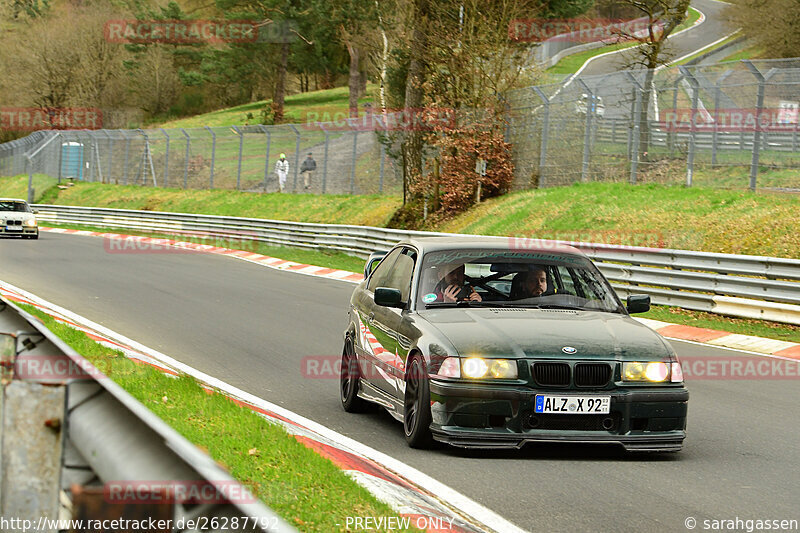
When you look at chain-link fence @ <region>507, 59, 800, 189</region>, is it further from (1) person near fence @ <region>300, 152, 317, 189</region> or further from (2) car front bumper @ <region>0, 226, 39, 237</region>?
(2) car front bumper @ <region>0, 226, 39, 237</region>

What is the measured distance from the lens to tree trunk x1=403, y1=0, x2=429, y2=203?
32469mm

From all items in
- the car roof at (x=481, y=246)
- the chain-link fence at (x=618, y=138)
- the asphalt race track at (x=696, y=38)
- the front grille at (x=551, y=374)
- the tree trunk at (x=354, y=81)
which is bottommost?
the front grille at (x=551, y=374)

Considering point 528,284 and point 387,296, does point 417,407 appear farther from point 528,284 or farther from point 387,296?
point 528,284

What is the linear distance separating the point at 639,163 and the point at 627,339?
19390mm

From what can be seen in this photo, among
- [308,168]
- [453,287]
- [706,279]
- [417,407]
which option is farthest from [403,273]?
[308,168]

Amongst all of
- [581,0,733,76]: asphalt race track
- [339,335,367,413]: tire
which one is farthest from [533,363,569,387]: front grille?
[581,0,733,76]: asphalt race track

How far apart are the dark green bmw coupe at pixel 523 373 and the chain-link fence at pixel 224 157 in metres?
28.7

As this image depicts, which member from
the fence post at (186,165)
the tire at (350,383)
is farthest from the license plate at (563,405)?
the fence post at (186,165)

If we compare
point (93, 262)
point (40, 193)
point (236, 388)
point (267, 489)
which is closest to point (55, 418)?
point (267, 489)

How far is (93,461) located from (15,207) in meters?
35.0

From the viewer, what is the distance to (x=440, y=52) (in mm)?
31859

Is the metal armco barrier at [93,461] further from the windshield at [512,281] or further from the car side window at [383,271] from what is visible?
the car side window at [383,271]

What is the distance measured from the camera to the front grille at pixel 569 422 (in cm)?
712

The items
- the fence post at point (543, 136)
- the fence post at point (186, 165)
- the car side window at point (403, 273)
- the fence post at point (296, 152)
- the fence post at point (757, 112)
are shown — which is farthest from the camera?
the fence post at point (186, 165)
